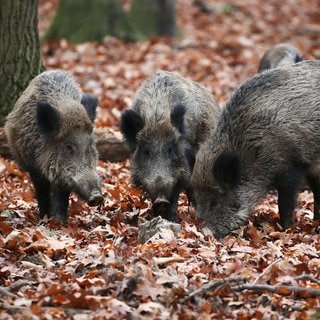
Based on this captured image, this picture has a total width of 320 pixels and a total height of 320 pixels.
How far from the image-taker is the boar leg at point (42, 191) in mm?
8906

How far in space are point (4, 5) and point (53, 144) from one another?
10.5 ft

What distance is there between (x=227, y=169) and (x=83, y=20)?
39.3 feet

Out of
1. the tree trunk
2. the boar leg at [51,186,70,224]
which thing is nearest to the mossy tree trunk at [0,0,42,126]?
the boar leg at [51,186,70,224]

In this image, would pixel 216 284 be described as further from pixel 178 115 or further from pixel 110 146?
pixel 110 146

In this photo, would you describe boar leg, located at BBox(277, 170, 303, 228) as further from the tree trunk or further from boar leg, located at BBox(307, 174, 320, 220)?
the tree trunk

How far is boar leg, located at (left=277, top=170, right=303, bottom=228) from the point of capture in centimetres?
881

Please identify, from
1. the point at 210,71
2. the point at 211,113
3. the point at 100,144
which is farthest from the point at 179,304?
the point at 210,71

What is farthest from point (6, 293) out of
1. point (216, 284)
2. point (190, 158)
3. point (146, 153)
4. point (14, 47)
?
point (14, 47)

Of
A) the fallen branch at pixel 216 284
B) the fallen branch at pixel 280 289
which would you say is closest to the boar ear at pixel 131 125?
the fallen branch at pixel 216 284

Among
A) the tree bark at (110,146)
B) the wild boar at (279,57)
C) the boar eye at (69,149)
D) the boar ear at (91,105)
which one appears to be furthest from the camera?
the wild boar at (279,57)

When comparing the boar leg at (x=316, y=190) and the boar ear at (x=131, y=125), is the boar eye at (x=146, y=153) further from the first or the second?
the boar leg at (x=316, y=190)

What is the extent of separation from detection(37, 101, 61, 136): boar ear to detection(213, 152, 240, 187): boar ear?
71.1 inches

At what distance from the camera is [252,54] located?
64.3 ft

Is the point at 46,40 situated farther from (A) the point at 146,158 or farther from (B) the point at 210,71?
(A) the point at 146,158
